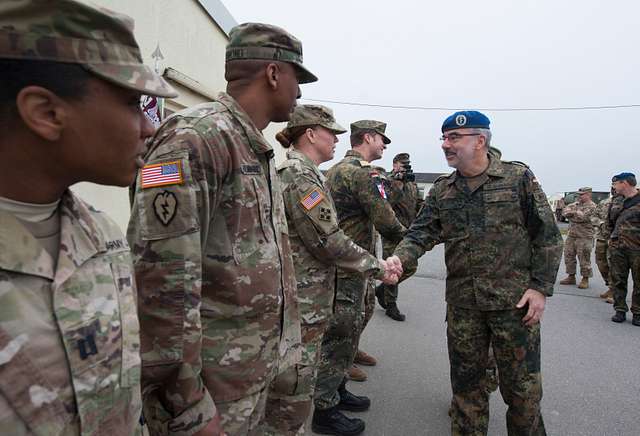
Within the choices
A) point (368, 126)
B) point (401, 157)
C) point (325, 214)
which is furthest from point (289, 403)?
point (401, 157)

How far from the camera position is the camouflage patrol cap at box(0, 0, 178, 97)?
Result: 705 mm

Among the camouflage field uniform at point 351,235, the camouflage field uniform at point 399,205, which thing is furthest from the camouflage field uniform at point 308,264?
the camouflage field uniform at point 399,205

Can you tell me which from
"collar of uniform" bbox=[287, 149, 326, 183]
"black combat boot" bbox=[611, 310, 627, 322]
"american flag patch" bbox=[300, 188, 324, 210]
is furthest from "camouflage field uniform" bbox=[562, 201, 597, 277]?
"american flag patch" bbox=[300, 188, 324, 210]

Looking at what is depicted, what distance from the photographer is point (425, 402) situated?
338 cm

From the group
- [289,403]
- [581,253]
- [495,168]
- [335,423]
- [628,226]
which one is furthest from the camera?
[581,253]

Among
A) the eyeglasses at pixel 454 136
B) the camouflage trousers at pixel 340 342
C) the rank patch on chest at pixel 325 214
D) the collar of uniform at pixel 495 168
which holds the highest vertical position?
the eyeglasses at pixel 454 136

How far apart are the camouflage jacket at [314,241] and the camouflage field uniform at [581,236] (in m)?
7.69

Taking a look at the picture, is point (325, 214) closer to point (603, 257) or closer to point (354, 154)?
point (354, 154)

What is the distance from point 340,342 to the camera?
3121 millimetres

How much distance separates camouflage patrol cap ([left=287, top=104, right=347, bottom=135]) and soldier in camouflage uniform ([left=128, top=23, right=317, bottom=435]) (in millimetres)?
937

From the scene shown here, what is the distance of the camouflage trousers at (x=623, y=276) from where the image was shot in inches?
235

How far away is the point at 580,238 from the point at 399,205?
484 cm

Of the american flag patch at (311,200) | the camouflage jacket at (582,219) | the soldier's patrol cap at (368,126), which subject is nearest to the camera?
the american flag patch at (311,200)

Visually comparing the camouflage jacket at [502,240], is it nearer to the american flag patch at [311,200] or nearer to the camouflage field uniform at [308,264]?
the camouflage field uniform at [308,264]
